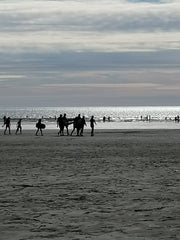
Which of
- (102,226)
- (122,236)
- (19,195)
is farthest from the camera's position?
(19,195)

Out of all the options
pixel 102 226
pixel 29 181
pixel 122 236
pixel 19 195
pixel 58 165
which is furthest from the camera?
pixel 58 165

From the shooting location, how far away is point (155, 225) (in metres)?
8.10

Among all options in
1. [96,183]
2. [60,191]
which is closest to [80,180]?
[96,183]

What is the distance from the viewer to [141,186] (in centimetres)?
1247

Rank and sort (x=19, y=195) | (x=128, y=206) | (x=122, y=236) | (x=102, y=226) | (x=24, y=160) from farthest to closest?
(x=24, y=160), (x=19, y=195), (x=128, y=206), (x=102, y=226), (x=122, y=236)

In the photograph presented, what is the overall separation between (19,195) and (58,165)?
670cm

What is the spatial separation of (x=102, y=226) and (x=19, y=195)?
3.53 meters

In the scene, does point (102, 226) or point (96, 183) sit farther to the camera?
point (96, 183)

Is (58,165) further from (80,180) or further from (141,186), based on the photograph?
(141,186)

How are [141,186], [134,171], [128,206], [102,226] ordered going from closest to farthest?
[102,226] < [128,206] < [141,186] < [134,171]

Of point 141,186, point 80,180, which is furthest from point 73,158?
point 141,186

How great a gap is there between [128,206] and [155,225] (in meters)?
1.66

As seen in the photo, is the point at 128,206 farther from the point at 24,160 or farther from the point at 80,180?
the point at 24,160

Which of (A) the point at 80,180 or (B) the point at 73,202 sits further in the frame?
(A) the point at 80,180
